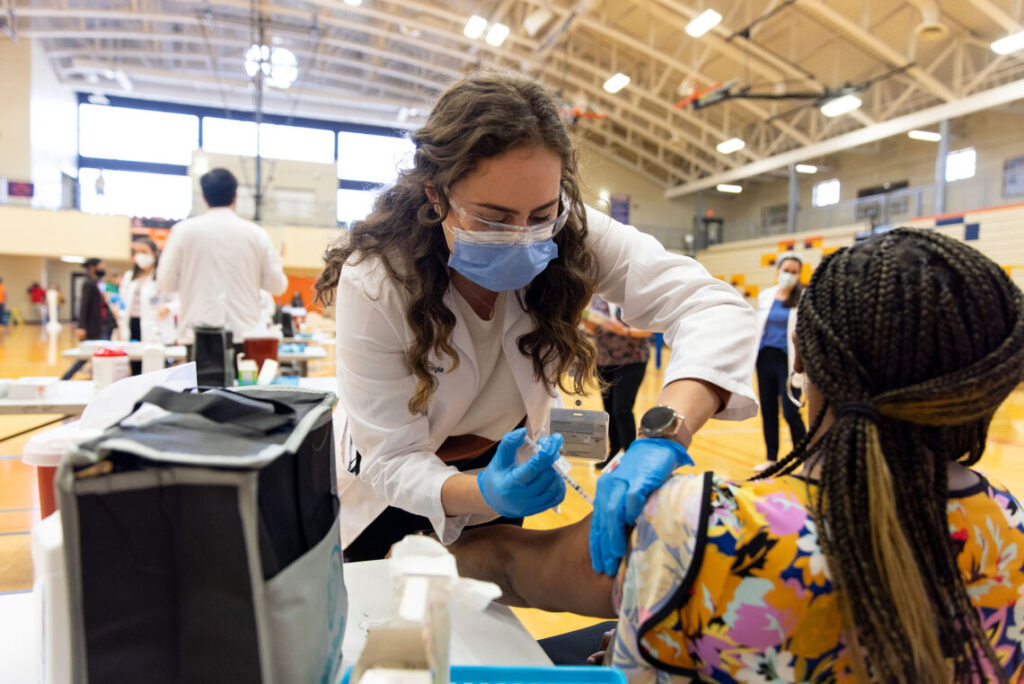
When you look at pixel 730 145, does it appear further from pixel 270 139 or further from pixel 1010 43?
pixel 270 139

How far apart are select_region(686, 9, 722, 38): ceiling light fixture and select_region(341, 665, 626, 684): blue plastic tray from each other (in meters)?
11.9

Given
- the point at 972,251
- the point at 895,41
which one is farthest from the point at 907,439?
the point at 895,41

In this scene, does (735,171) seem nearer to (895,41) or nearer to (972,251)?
(895,41)

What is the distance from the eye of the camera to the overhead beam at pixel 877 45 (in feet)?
33.9

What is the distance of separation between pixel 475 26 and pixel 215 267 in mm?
10811

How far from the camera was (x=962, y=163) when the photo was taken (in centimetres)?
1311

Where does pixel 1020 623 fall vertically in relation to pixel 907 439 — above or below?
below

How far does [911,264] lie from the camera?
26.9 inches

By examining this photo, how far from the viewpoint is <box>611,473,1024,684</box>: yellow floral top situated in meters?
0.64

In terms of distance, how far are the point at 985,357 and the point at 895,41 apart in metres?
14.3

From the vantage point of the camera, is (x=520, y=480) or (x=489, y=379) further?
(x=489, y=379)

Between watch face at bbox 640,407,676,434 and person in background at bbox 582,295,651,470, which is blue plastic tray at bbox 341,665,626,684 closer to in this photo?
watch face at bbox 640,407,676,434

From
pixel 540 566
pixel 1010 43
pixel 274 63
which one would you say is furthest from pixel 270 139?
pixel 540 566

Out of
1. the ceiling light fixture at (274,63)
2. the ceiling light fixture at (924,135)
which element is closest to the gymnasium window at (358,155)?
the ceiling light fixture at (274,63)
